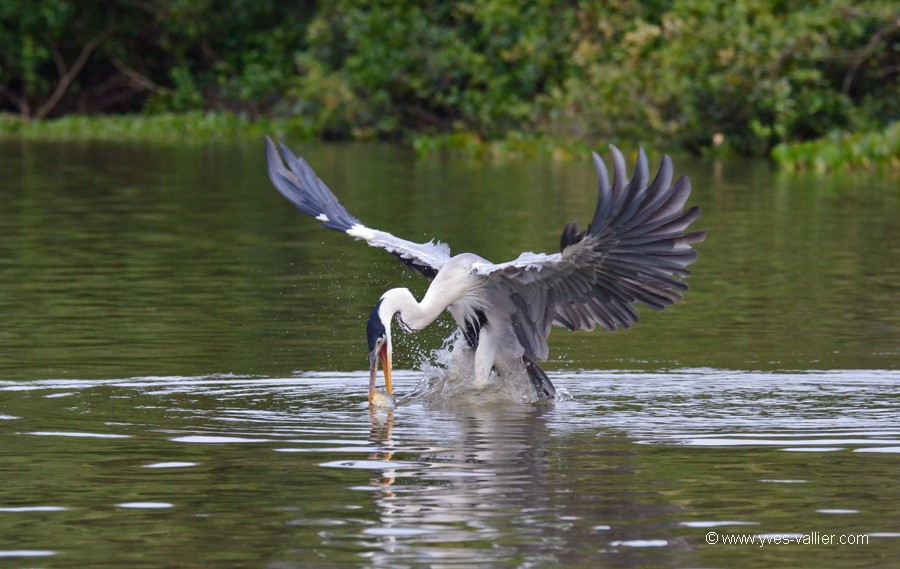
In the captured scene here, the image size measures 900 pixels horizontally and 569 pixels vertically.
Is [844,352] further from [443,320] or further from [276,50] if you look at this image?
[276,50]

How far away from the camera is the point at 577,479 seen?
6484mm

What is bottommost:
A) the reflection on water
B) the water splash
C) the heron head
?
the reflection on water

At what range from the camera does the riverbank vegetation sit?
27.5 metres

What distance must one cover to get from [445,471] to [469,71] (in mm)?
26531

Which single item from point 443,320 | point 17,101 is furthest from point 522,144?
point 443,320

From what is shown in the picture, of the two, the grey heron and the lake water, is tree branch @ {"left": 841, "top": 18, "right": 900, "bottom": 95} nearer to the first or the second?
the lake water

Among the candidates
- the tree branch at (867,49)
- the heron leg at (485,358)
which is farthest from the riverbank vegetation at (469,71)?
the heron leg at (485,358)

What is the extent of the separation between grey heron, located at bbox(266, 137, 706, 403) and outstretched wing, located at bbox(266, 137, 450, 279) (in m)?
0.01

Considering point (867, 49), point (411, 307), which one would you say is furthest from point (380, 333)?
point (867, 49)

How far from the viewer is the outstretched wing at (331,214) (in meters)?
8.88

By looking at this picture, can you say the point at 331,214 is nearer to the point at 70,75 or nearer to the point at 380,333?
the point at 380,333

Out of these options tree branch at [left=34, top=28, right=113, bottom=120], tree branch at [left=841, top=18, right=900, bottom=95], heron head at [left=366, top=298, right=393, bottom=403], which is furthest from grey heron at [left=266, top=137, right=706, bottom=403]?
tree branch at [left=34, top=28, right=113, bottom=120]

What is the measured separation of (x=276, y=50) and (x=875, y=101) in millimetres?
14919

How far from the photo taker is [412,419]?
8.02 metres
